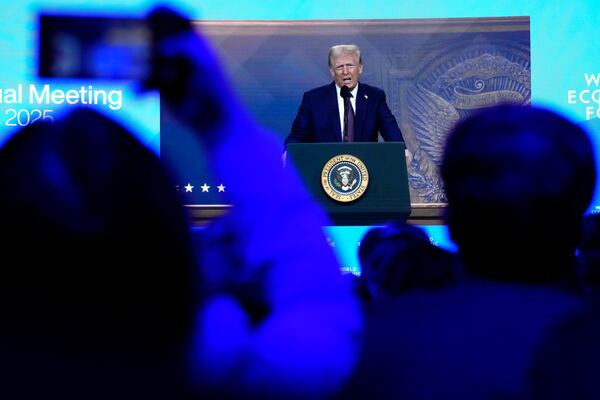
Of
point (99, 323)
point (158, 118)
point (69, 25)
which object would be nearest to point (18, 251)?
point (99, 323)

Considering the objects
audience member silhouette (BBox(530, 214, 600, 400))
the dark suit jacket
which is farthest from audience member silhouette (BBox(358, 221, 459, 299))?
the dark suit jacket

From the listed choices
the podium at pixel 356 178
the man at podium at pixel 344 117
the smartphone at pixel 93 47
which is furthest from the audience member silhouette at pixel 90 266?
Answer: the man at podium at pixel 344 117

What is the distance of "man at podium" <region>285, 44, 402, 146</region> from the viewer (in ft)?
18.6

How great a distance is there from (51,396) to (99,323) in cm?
7

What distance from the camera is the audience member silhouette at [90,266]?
0.59 meters

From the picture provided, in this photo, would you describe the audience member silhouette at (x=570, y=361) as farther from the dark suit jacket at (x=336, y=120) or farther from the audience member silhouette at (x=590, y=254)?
the dark suit jacket at (x=336, y=120)

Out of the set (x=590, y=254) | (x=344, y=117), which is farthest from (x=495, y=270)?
(x=344, y=117)

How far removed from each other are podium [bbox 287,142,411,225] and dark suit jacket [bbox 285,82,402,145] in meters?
1.07

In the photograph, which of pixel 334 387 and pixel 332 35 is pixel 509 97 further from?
pixel 334 387

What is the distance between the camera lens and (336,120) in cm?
571

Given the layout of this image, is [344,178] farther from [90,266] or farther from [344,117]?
[90,266]

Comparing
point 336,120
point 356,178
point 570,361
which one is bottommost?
point 570,361

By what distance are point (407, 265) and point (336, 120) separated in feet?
15.6

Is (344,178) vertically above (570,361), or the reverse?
(344,178)
